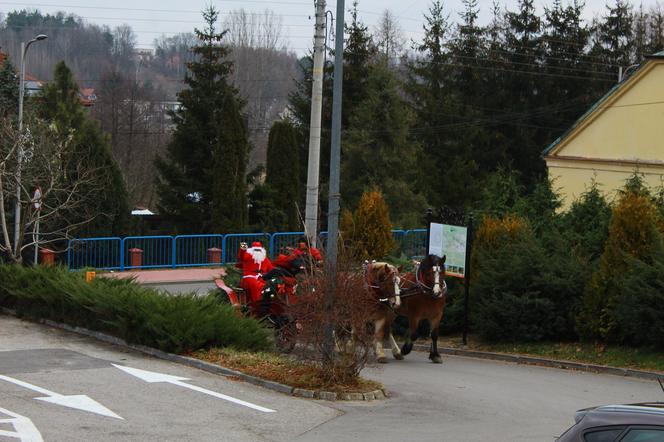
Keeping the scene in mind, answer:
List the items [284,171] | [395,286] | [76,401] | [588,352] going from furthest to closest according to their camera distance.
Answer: [284,171]
[588,352]
[395,286]
[76,401]

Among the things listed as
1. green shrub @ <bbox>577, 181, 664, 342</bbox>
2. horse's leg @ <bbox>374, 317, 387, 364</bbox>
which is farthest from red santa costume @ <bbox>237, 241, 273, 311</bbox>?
green shrub @ <bbox>577, 181, 664, 342</bbox>

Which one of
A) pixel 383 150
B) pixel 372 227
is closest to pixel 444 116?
pixel 383 150

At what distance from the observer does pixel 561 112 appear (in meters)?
59.8

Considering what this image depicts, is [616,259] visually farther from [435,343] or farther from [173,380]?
[173,380]

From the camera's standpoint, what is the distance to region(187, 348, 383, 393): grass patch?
14.2 metres

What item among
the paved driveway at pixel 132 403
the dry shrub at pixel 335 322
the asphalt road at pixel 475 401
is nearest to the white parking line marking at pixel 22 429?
the paved driveway at pixel 132 403

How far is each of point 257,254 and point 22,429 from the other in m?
7.82

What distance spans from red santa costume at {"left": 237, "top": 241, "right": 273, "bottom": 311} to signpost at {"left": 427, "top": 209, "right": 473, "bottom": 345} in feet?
13.8

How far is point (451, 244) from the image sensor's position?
21.1 m

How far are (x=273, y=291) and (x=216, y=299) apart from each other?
3.41ft

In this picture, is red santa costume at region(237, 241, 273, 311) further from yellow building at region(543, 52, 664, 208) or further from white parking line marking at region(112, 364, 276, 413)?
yellow building at region(543, 52, 664, 208)

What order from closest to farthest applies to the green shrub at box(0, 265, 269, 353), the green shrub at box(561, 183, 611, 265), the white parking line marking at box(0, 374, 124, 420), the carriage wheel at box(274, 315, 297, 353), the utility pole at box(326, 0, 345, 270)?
the white parking line marking at box(0, 374, 124, 420) → the carriage wheel at box(274, 315, 297, 353) → the utility pole at box(326, 0, 345, 270) → the green shrub at box(0, 265, 269, 353) → the green shrub at box(561, 183, 611, 265)

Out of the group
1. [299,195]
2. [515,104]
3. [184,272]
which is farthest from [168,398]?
[515,104]

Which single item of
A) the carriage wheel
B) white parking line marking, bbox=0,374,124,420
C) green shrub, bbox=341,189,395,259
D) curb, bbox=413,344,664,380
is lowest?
curb, bbox=413,344,664,380
